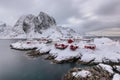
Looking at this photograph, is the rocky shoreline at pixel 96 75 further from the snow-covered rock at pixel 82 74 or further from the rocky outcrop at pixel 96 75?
the snow-covered rock at pixel 82 74

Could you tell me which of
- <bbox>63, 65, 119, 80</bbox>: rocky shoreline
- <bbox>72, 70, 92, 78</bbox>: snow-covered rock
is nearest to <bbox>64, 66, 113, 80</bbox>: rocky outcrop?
<bbox>63, 65, 119, 80</bbox>: rocky shoreline

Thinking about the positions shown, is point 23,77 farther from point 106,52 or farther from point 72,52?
point 106,52

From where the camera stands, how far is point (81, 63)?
47.1 meters

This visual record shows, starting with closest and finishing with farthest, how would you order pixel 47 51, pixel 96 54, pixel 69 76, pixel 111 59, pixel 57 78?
pixel 69 76
pixel 57 78
pixel 111 59
pixel 96 54
pixel 47 51

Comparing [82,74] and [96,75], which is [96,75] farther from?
[82,74]

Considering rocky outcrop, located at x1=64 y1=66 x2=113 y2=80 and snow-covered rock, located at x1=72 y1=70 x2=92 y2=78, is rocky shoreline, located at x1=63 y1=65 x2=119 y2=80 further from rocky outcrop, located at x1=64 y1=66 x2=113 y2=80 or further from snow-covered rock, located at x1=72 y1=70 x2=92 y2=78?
snow-covered rock, located at x1=72 y1=70 x2=92 y2=78

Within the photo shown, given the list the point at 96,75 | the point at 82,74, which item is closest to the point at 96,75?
the point at 96,75

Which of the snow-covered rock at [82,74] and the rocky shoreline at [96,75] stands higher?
the snow-covered rock at [82,74]

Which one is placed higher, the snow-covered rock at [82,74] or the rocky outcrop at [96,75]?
the snow-covered rock at [82,74]

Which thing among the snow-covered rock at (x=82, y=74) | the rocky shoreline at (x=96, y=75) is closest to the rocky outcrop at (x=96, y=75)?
the rocky shoreline at (x=96, y=75)

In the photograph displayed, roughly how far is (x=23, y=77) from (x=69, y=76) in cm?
1149

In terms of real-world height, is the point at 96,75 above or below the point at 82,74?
below

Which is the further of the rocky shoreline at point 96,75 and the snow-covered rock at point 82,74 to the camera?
the snow-covered rock at point 82,74

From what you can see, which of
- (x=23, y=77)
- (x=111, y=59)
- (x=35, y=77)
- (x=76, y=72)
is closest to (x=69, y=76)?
(x=76, y=72)
